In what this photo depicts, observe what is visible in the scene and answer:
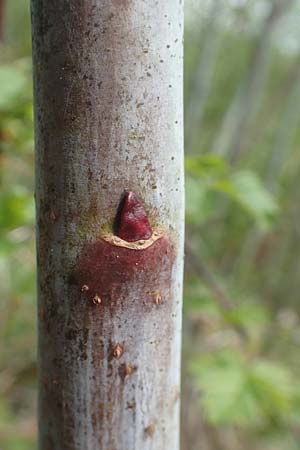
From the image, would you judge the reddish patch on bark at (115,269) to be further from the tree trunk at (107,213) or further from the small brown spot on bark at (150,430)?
the small brown spot on bark at (150,430)

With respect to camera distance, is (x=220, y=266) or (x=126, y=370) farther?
(x=220, y=266)

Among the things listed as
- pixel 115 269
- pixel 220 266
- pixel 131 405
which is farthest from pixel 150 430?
pixel 220 266

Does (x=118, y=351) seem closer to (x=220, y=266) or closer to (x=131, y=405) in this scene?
(x=131, y=405)

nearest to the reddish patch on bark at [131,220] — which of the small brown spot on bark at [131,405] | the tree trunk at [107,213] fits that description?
the tree trunk at [107,213]

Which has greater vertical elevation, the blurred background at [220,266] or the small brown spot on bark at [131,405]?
the blurred background at [220,266]

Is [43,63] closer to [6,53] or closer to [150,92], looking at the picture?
[150,92]

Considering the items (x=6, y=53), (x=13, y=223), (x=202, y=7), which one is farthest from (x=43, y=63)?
(x=202, y=7)

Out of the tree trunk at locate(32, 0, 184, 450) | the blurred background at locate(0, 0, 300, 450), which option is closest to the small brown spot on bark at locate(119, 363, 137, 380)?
the tree trunk at locate(32, 0, 184, 450)

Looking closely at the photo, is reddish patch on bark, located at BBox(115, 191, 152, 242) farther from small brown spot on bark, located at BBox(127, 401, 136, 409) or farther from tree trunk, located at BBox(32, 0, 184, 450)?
small brown spot on bark, located at BBox(127, 401, 136, 409)
